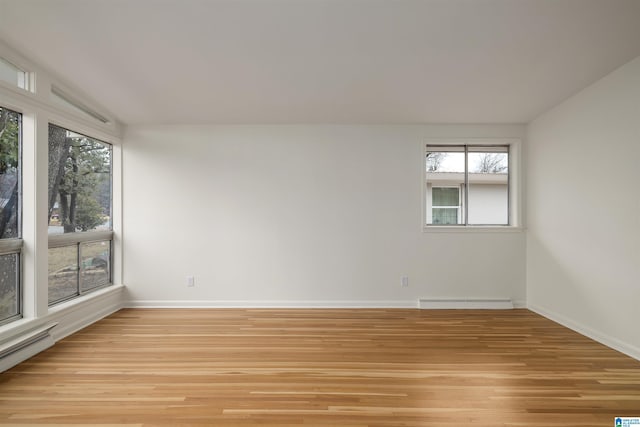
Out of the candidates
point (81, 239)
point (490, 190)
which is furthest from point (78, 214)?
point (490, 190)

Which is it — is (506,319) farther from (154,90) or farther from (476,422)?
(154,90)

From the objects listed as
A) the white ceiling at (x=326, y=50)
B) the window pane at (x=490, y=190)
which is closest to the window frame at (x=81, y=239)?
the white ceiling at (x=326, y=50)

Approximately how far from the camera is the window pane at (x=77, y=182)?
312 cm

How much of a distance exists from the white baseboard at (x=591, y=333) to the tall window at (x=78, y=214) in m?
5.76

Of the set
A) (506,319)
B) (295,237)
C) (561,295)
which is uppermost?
(295,237)

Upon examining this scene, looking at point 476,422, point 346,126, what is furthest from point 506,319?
point 346,126

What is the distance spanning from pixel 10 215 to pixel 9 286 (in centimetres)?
64

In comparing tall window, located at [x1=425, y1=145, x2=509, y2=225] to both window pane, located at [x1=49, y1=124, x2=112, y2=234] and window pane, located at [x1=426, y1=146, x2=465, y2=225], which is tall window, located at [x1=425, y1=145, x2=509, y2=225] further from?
window pane, located at [x1=49, y1=124, x2=112, y2=234]

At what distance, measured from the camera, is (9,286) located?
2621 millimetres

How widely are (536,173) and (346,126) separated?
266 centimetres

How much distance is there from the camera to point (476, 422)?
5.98 feet

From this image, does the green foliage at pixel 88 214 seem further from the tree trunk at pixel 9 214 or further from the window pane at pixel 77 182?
the tree trunk at pixel 9 214

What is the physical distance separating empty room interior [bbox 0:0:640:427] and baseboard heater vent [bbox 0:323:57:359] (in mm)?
24

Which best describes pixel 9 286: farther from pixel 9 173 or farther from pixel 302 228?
pixel 302 228
